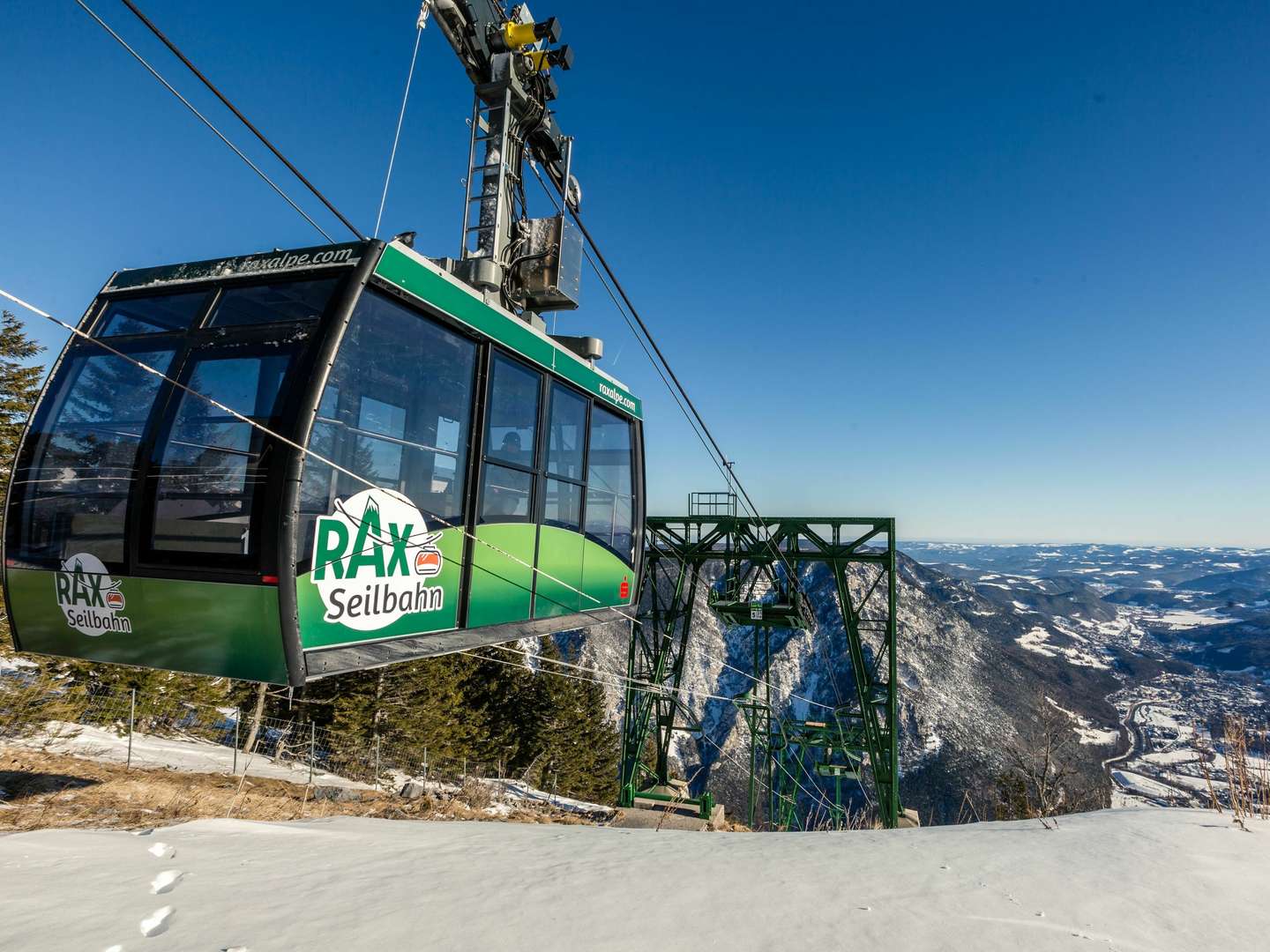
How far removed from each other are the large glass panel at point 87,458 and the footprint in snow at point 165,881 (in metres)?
1.88

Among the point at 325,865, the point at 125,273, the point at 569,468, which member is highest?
the point at 125,273

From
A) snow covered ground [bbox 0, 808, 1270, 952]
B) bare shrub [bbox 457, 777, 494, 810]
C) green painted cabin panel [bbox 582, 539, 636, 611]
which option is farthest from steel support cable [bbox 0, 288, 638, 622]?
bare shrub [bbox 457, 777, 494, 810]

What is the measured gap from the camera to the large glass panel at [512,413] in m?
4.88

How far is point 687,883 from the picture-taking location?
3.61 meters

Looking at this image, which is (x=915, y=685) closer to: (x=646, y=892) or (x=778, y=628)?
(x=778, y=628)

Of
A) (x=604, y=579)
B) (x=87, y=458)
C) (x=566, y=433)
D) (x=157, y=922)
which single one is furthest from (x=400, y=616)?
(x=604, y=579)

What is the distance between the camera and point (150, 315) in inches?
159

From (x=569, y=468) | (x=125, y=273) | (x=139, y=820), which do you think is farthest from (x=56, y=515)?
(x=569, y=468)

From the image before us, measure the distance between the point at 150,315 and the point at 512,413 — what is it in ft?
8.32

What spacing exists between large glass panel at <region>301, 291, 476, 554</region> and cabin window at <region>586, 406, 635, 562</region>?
207cm

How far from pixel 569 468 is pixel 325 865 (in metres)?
3.68

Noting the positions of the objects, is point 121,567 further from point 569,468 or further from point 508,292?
point 508,292

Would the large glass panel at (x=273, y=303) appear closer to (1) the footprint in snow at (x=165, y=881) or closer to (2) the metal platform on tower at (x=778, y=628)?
(1) the footprint in snow at (x=165, y=881)

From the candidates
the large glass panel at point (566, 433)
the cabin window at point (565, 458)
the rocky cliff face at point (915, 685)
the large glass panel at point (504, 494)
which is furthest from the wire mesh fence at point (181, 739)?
the rocky cliff face at point (915, 685)
